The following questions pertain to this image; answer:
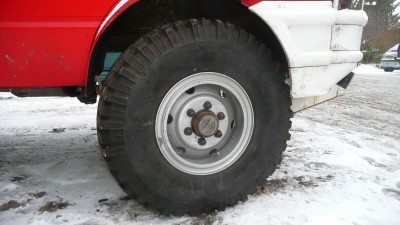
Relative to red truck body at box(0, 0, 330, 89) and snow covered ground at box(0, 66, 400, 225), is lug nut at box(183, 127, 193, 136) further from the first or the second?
red truck body at box(0, 0, 330, 89)

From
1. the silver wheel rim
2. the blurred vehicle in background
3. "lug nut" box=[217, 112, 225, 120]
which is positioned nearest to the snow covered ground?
the silver wheel rim

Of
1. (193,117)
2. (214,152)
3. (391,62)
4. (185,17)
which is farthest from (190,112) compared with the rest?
(391,62)

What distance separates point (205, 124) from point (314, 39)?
2.80ft

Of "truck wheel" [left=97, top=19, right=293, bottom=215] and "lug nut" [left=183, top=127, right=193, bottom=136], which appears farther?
"lug nut" [left=183, top=127, right=193, bottom=136]

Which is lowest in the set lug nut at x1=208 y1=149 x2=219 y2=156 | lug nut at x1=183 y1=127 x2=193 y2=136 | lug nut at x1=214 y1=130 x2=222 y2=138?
lug nut at x1=208 y1=149 x2=219 y2=156

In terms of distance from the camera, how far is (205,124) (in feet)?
6.19

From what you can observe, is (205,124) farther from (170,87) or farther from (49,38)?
(49,38)

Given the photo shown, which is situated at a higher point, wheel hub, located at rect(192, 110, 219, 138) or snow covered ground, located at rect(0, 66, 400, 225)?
wheel hub, located at rect(192, 110, 219, 138)

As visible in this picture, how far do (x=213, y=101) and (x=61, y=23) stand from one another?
3.08 feet

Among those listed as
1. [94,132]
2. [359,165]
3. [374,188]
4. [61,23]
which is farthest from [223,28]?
[94,132]

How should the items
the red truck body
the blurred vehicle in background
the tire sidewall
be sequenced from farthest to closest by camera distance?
the blurred vehicle in background < the tire sidewall < the red truck body

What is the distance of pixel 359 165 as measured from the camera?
8.66 ft

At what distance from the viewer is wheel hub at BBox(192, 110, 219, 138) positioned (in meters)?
1.88

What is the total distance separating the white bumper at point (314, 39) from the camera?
1.86 meters
